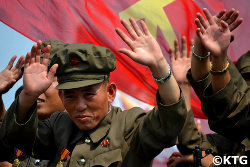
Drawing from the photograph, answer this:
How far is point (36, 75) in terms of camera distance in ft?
13.7

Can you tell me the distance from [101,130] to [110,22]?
2.47 m

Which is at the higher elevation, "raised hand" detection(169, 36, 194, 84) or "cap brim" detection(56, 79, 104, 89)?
"cap brim" detection(56, 79, 104, 89)

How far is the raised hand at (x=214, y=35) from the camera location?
421cm

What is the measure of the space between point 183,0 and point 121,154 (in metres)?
2.93

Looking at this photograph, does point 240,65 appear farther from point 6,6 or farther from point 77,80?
point 6,6

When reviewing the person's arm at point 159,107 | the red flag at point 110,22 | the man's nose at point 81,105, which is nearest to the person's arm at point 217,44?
the person's arm at point 159,107

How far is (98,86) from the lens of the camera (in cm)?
430

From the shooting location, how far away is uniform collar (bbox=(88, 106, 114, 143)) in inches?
166

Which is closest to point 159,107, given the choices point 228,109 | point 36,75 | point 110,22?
point 228,109

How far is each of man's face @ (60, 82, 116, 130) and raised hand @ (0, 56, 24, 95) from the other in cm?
89

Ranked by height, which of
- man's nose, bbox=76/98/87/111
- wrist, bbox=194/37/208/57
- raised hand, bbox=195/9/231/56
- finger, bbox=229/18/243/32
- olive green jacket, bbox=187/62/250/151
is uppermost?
man's nose, bbox=76/98/87/111

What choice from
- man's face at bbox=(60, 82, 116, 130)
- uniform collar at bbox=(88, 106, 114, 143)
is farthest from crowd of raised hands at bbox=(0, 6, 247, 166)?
uniform collar at bbox=(88, 106, 114, 143)

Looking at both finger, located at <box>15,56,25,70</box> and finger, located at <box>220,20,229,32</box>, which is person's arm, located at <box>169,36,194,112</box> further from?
finger, located at <box>15,56,25,70</box>

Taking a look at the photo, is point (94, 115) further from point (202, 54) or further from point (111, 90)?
point (202, 54)
